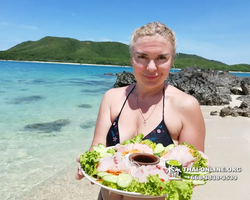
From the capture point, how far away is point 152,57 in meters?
2.55

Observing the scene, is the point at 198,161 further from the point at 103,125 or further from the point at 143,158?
the point at 103,125

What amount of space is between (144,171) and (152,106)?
4.20ft

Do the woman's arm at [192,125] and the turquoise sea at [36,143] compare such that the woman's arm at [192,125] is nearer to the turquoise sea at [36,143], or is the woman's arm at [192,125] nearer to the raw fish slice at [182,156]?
the raw fish slice at [182,156]

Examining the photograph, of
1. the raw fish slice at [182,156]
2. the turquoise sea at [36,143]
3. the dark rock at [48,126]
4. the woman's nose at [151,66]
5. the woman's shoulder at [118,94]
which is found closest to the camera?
the raw fish slice at [182,156]

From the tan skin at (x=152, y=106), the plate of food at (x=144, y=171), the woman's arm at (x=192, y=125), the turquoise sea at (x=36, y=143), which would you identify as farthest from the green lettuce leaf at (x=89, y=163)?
the turquoise sea at (x=36, y=143)

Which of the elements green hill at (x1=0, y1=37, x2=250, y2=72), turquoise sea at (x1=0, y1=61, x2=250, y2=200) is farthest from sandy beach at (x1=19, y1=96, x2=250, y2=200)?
green hill at (x1=0, y1=37, x2=250, y2=72)

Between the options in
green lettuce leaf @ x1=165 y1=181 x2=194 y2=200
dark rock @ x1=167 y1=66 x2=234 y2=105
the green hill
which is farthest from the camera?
the green hill

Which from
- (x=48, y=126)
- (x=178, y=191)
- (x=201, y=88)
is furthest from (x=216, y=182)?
(x=201, y=88)

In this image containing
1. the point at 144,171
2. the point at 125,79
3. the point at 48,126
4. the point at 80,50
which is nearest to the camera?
the point at 144,171

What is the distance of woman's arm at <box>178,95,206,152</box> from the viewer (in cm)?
257

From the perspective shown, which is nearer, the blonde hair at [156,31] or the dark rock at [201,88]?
the blonde hair at [156,31]

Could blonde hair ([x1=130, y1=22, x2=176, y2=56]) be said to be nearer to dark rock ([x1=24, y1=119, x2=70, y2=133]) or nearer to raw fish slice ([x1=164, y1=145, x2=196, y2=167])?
raw fish slice ([x1=164, y1=145, x2=196, y2=167])

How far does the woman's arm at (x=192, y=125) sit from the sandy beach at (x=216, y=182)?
2.32 meters

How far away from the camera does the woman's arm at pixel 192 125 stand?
2.57m
